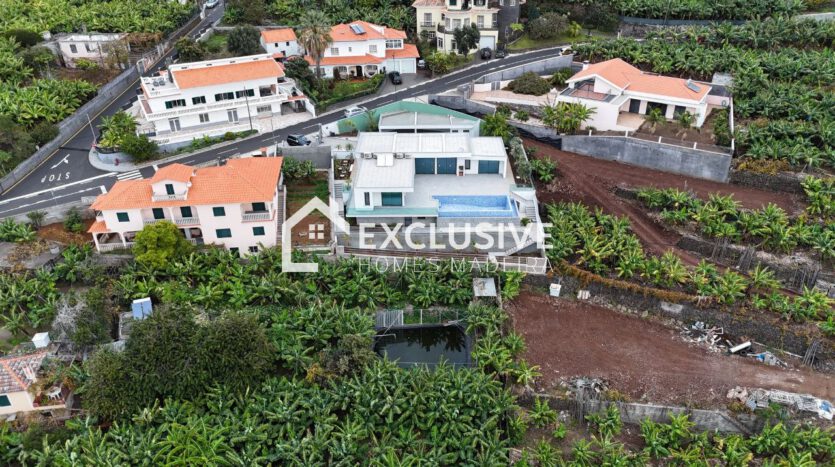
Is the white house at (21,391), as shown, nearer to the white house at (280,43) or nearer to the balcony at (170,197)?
the balcony at (170,197)

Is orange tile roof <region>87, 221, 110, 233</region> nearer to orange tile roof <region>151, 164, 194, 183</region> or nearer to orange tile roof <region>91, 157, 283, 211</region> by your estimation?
orange tile roof <region>91, 157, 283, 211</region>

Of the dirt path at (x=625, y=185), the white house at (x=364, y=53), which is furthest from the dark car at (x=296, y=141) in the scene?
the dirt path at (x=625, y=185)

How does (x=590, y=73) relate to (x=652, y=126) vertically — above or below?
above

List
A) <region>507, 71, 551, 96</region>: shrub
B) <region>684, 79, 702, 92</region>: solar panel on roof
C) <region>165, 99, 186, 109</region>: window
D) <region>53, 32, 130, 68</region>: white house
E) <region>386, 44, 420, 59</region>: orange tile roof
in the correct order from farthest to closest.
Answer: <region>53, 32, 130, 68</region>: white house, <region>386, 44, 420, 59</region>: orange tile roof, <region>507, 71, 551, 96</region>: shrub, <region>684, 79, 702, 92</region>: solar panel on roof, <region>165, 99, 186, 109</region>: window

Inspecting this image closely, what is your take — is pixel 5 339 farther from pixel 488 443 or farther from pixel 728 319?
pixel 728 319

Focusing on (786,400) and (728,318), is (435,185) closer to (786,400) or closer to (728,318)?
(728,318)

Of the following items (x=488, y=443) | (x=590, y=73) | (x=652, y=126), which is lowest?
(x=488, y=443)

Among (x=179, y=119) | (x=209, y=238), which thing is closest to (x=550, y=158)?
(x=209, y=238)

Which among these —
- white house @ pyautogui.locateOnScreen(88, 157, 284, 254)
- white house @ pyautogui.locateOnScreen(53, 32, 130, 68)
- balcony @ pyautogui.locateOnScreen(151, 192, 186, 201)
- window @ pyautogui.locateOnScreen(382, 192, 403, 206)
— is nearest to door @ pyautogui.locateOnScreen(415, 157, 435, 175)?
window @ pyautogui.locateOnScreen(382, 192, 403, 206)
